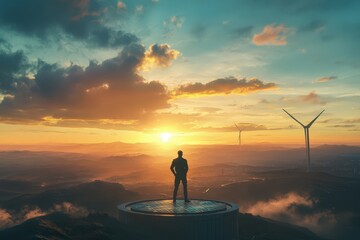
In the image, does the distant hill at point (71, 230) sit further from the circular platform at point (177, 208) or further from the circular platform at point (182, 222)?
the circular platform at point (177, 208)

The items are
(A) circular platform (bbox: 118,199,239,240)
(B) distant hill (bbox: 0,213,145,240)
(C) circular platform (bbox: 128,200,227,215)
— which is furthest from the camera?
(C) circular platform (bbox: 128,200,227,215)

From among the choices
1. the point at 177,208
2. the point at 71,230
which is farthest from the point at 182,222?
the point at 71,230

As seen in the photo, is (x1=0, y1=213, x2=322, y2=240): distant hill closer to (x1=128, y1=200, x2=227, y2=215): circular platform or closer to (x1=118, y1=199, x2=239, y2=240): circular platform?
(x1=118, y1=199, x2=239, y2=240): circular platform

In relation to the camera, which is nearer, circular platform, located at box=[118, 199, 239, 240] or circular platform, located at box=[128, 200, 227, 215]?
circular platform, located at box=[118, 199, 239, 240]

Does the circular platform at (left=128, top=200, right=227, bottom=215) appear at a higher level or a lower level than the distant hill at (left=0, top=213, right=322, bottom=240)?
higher

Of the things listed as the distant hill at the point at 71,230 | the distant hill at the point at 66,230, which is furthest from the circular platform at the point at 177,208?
the distant hill at the point at 66,230

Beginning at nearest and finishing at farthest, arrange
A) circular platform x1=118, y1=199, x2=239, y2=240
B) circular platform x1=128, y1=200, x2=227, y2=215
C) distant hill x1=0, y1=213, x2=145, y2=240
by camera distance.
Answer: distant hill x1=0, y1=213, x2=145, y2=240 < circular platform x1=118, y1=199, x2=239, y2=240 < circular platform x1=128, y1=200, x2=227, y2=215

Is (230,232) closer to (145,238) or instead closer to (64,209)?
(145,238)

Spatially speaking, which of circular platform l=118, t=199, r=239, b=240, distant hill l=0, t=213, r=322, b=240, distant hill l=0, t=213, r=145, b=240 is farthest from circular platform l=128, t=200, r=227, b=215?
distant hill l=0, t=213, r=145, b=240

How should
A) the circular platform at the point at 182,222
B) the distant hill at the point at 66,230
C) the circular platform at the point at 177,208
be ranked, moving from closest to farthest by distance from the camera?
the distant hill at the point at 66,230
the circular platform at the point at 182,222
the circular platform at the point at 177,208
